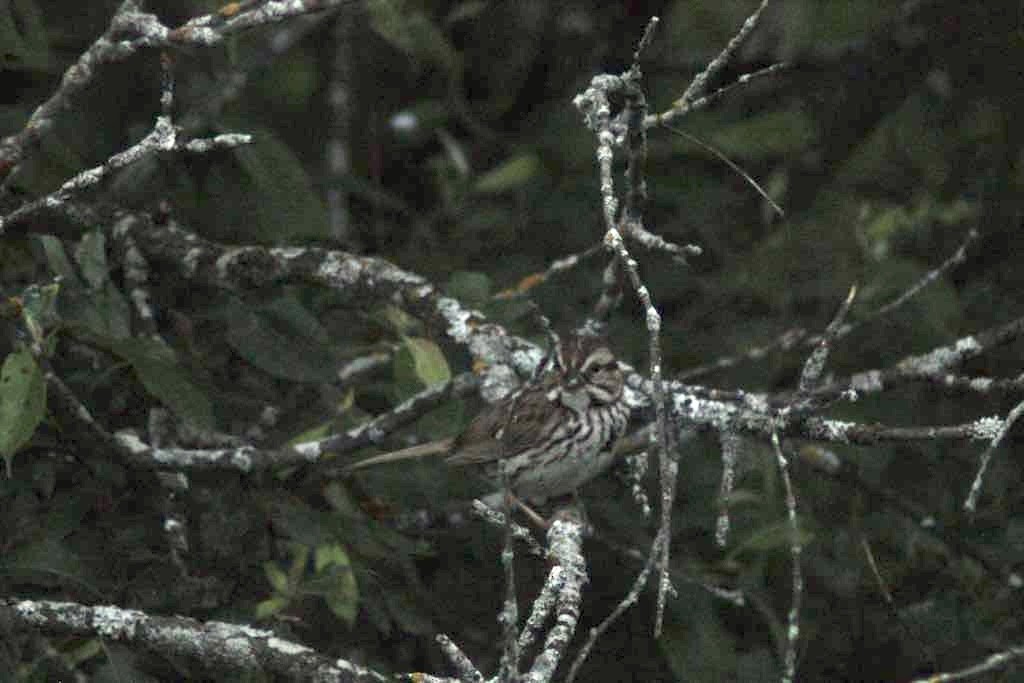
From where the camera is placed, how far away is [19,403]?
4586 millimetres

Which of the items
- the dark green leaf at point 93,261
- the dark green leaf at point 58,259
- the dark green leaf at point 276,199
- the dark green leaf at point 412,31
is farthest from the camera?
the dark green leaf at point 412,31

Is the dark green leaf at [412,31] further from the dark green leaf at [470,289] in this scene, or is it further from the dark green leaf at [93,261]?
the dark green leaf at [93,261]

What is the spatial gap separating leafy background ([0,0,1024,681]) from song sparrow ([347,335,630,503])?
0.42ft

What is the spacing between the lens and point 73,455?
5.10 metres

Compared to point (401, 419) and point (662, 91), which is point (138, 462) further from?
point (662, 91)

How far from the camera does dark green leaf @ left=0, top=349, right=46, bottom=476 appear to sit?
457 cm

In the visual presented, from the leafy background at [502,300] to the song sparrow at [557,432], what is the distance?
0.13 meters

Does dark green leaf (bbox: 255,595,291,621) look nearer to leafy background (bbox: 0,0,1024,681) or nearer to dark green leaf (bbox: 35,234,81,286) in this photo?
leafy background (bbox: 0,0,1024,681)

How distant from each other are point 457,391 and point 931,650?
132cm

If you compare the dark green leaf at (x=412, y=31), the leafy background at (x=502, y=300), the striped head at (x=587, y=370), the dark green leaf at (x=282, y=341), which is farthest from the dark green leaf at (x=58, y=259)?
the dark green leaf at (x=412, y=31)

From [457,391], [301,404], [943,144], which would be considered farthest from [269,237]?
[943,144]

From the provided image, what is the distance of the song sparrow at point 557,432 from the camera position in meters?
5.63

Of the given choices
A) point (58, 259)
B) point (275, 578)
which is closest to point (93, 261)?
point (58, 259)

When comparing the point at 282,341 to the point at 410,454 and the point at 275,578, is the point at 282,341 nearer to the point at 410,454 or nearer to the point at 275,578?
the point at 410,454
